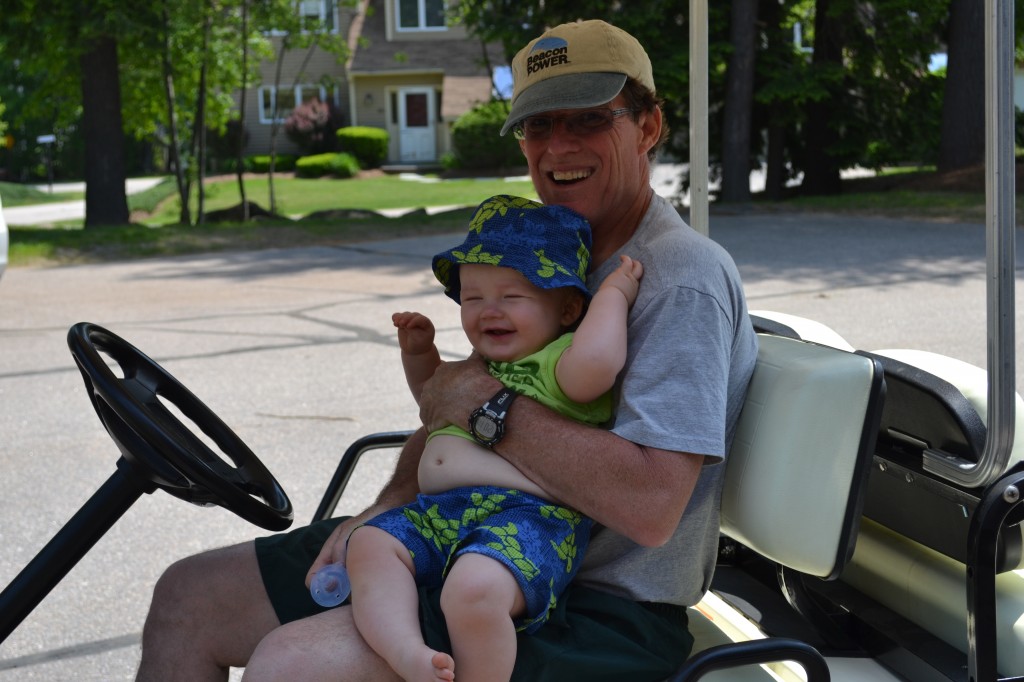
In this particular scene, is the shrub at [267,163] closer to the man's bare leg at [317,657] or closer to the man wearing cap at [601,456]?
the man wearing cap at [601,456]

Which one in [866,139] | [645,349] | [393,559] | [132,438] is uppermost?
[866,139]

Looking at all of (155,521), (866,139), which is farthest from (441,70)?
(155,521)

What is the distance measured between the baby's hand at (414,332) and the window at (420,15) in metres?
35.6

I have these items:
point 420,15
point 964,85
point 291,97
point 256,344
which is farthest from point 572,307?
point 420,15

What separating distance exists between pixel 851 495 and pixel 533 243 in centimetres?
63

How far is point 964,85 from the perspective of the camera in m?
14.9

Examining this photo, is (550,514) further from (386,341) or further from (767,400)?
(386,341)

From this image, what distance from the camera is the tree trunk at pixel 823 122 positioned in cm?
1623

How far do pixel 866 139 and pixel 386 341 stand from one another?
37.7ft

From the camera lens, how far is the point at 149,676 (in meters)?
1.92

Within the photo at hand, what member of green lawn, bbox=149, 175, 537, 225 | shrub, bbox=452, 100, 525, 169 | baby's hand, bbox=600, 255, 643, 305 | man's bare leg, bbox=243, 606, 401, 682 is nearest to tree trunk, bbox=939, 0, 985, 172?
green lawn, bbox=149, 175, 537, 225

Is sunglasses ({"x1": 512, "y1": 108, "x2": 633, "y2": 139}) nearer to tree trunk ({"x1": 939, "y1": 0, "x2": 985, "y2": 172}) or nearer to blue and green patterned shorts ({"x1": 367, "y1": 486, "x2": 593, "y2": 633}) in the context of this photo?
blue and green patterned shorts ({"x1": 367, "y1": 486, "x2": 593, "y2": 633})

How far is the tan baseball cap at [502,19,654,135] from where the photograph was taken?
6.40ft

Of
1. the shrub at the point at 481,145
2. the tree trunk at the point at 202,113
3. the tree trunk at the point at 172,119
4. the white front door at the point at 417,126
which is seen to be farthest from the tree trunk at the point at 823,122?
the white front door at the point at 417,126
